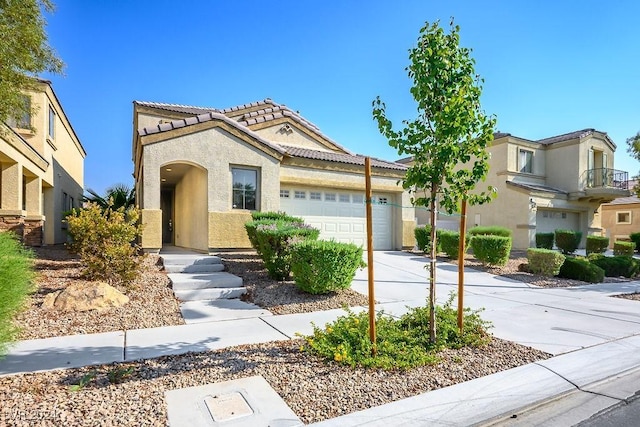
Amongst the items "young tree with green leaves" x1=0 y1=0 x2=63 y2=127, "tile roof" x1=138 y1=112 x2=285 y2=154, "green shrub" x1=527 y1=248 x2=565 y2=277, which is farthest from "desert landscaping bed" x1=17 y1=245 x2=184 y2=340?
"green shrub" x1=527 y1=248 x2=565 y2=277

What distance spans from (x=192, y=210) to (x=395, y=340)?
10.2 metres

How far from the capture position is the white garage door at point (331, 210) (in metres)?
13.2

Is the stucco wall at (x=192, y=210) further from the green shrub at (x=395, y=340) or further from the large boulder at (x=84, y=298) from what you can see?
the green shrub at (x=395, y=340)

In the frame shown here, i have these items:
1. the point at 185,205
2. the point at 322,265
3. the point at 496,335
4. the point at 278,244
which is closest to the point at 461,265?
the point at 496,335

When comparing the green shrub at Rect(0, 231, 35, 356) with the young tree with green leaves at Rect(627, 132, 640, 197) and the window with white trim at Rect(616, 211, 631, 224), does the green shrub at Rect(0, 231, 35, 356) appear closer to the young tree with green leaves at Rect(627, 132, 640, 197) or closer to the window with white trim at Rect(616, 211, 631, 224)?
the young tree with green leaves at Rect(627, 132, 640, 197)

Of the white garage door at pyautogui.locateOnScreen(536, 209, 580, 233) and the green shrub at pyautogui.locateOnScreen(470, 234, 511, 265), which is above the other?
the white garage door at pyautogui.locateOnScreen(536, 209, 580, 233)

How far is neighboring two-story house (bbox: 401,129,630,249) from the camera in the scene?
2055cm

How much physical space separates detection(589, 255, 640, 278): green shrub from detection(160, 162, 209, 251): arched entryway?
42.7 feet

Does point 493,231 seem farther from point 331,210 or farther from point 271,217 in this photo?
point 271,217

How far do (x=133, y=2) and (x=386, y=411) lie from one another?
9922mm

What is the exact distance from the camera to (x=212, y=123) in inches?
448

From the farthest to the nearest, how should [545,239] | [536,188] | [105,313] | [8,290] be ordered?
[536,188], [545,239], [105,313], [8,290]

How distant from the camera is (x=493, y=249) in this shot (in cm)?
1238

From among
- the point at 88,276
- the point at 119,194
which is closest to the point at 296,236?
the point at 88,276
